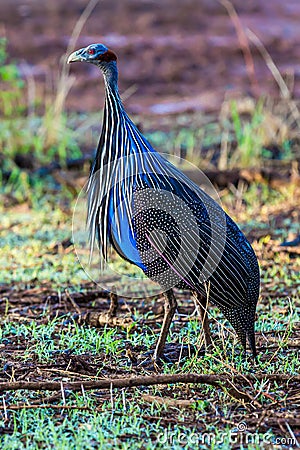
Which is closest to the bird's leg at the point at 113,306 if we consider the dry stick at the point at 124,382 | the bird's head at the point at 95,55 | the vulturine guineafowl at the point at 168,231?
the vulturine guineafowl at the point at 168,231

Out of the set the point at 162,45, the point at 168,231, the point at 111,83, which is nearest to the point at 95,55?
the point at 111,83

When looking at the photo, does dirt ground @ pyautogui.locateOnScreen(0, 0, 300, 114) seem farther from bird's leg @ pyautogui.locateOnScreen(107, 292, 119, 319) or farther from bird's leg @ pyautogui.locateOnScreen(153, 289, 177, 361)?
bird's leg @ pyautogui.locateOnScreen(153, 289, 177, 361)

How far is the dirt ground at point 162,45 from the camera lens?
10.3m

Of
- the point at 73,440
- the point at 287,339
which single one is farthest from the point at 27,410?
the point at 287,339

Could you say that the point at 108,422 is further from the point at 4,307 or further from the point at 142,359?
the point at 4,307

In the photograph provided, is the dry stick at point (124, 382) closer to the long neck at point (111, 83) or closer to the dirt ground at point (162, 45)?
the long neck at point (111, 83)

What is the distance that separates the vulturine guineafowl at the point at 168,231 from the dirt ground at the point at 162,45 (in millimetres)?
6033

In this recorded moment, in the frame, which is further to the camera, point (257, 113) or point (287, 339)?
point (257, 113)

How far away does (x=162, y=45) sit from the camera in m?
12.0

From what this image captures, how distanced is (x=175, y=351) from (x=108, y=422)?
0.83 metres

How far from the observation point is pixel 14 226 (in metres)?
6.16

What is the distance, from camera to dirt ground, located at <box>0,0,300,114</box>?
1030 cm

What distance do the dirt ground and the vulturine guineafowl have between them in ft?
19.8

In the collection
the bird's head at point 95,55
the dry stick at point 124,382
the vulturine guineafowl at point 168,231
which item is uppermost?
the bird's head at point 95,55
